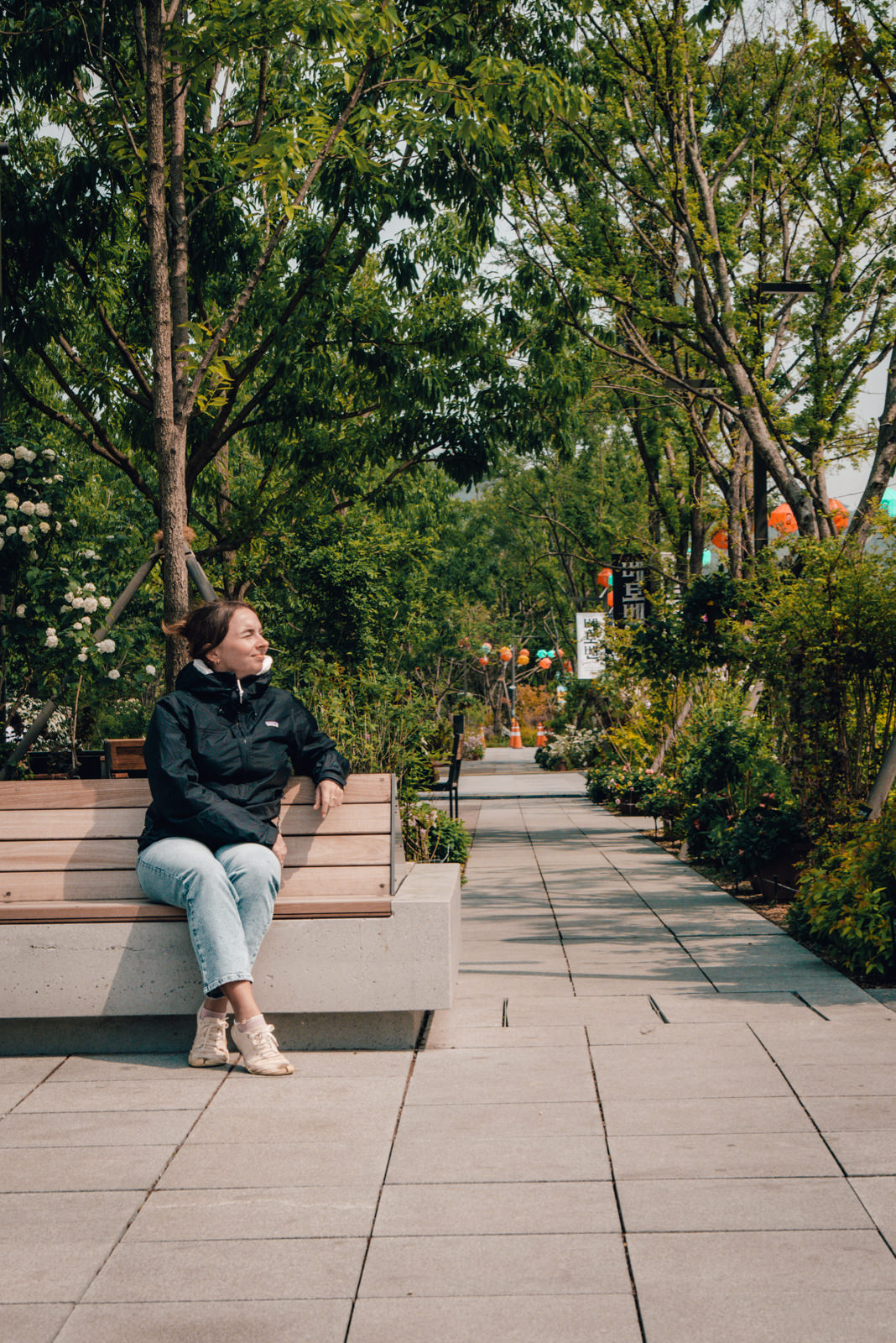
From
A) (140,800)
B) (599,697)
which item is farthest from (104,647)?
(599,697)

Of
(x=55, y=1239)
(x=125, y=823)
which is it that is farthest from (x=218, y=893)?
(x=55, y=1239)

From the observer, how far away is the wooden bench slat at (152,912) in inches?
194

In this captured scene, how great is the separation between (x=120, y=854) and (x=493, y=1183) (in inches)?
94.2

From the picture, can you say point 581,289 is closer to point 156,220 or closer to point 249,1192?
point 156,220

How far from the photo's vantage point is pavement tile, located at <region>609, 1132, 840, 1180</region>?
3.51 metres

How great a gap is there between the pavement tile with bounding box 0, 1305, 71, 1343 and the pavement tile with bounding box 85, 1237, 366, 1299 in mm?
92

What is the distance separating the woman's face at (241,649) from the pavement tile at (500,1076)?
168cm

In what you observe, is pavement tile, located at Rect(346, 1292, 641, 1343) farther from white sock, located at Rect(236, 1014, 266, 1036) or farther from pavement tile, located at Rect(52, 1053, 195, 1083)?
pavement tile, located at Rect(52, 1053, 195, 1083)

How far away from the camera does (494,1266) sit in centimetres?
295

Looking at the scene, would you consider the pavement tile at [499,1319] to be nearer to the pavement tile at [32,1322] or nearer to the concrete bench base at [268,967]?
the pavement tile at [32,1322]

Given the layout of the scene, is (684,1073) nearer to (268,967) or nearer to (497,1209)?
(497,1209)

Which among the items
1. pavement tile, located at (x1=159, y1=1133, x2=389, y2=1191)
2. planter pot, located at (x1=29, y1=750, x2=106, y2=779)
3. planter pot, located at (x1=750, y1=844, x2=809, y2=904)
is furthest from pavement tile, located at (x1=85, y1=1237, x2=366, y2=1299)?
planter pot, located at (x1=29, y1=750, x2=106, y2=779)

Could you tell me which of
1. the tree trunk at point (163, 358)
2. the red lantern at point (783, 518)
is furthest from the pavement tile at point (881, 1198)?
the red lantern at point (783, 518)

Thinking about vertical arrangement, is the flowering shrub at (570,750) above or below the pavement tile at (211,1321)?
above
